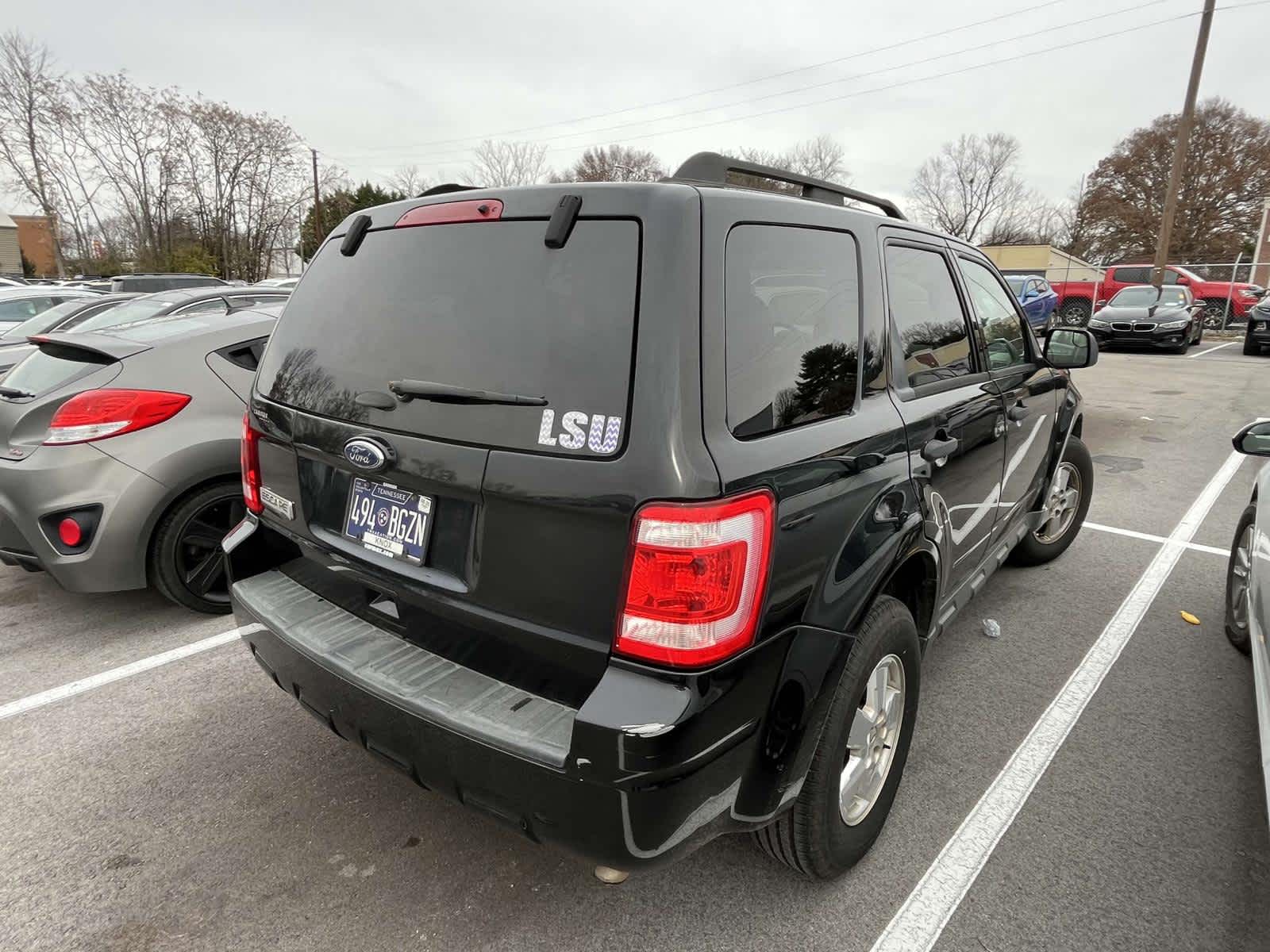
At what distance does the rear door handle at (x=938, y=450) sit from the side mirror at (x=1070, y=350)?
67.6 inches

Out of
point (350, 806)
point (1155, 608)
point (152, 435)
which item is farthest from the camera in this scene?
point (1155, 608)

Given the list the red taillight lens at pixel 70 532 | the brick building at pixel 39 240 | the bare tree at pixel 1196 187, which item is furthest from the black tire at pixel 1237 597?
the bare tree at pixel 1196 187

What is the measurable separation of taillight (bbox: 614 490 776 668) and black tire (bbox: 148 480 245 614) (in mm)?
3067

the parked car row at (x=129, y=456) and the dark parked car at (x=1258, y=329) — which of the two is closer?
the parked car row at (x=129, y=456)

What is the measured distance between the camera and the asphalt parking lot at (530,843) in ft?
6.42

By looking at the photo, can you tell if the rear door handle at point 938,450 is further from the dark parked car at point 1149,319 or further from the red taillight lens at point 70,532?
the dark parked car at point 1149,319

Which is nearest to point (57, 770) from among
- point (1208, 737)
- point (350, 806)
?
point (350, 806)

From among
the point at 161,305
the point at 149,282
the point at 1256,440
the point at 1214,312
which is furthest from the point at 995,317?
the point at 1214,312

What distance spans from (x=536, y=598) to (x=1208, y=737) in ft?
9.11

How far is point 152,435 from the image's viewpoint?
11.5 feet

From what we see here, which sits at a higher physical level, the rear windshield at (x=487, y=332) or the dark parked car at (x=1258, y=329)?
the rear windshield at (x=487, y=332)

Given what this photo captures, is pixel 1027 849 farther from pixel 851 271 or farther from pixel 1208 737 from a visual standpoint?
pixel 851 271

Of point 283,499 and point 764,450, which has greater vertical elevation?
point 764,450

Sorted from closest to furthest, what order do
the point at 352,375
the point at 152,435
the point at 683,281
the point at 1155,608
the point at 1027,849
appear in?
the point at 683,281, the point at 352,375, the point at 1027,849, the point at 152,435, the point at 1155,608
